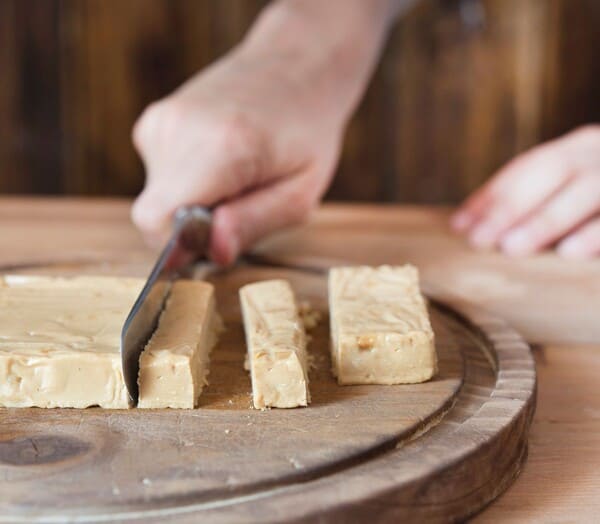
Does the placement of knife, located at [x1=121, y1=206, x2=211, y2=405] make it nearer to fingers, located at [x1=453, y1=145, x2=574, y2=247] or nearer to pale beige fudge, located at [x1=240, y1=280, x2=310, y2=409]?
pale beige fudge, located at [x1=240, y1=280, x2=310, y2=409]

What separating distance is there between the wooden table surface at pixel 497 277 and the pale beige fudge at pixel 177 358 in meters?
0.36

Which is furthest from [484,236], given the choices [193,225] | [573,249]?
[193,225]

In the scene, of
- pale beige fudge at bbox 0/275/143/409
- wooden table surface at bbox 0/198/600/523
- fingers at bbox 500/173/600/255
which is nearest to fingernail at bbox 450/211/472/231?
wooden table surface at bbox 0/198/600/523

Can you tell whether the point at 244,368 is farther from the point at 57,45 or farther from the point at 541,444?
the point at 57,45

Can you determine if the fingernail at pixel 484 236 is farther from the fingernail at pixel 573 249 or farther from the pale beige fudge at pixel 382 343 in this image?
the pale beige fudge at pixel 382 343

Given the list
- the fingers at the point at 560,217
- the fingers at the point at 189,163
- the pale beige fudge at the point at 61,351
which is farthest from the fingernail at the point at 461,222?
the pale beige fudge at the point at 61,351

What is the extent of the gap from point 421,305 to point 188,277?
1.83ft

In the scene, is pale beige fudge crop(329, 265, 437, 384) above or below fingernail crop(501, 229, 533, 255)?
above

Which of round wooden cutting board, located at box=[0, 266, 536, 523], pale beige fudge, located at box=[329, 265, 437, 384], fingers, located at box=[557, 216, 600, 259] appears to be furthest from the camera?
fingers, located at box=[557, 216, 600, 259]

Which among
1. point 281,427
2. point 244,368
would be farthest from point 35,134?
point 281,427

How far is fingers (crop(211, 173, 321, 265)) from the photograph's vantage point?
1.67 m

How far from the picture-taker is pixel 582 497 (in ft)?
3.04

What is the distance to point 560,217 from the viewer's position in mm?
1890

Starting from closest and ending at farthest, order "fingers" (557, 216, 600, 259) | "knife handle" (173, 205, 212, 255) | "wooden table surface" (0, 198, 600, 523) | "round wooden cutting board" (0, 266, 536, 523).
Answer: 1. "round wooden cutting board" (0, 266, 536, 523)
2. "wooden table surface" (0, 198, 600, 523)
3. "knife handle" (173, 205, 212, 255)
4. "fingers" (557, 216, 600, 259)
